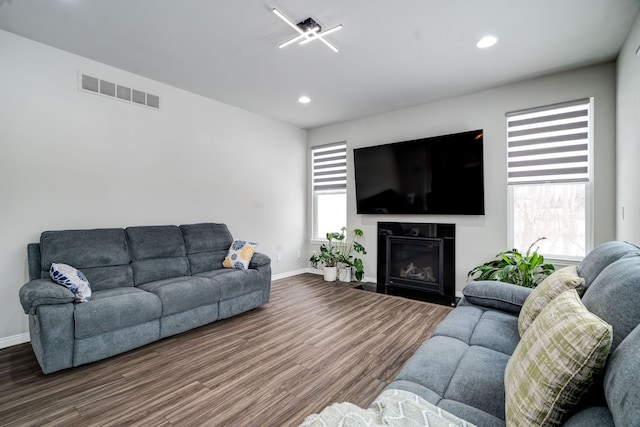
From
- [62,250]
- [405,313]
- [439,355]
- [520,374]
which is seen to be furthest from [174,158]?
[520,374]

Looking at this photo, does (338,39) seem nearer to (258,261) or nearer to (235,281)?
(258,261)

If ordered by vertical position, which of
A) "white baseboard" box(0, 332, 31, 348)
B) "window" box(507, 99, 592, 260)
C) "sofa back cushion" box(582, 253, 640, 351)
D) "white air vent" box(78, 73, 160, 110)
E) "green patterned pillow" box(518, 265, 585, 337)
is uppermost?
"white air vent" box(78, 73, 160, 110)

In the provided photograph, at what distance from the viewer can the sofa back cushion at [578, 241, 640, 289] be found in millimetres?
1483

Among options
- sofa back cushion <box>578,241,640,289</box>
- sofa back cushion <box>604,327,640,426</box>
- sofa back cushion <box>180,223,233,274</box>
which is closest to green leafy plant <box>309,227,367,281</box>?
sofa back cushion <box>180,223,233,274</box>

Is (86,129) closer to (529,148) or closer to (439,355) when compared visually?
(439,355)

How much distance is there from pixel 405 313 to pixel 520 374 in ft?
8.50

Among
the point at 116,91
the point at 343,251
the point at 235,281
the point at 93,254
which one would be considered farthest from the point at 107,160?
the point at 343,251

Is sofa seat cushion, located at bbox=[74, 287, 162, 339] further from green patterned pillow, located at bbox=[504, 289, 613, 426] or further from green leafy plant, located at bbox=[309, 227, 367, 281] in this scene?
green leafy plant, located at bbox=[309, 227, 367, 281]

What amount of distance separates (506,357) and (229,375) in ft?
6.03

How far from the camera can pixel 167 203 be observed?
151 inches

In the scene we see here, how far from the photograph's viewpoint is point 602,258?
159cm

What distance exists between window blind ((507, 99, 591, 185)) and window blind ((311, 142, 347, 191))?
102 inches

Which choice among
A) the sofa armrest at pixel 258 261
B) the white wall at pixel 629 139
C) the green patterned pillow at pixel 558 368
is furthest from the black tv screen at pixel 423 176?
the green patterned pillow at pixel 558 368

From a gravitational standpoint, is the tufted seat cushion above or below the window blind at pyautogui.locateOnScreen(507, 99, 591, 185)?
below
